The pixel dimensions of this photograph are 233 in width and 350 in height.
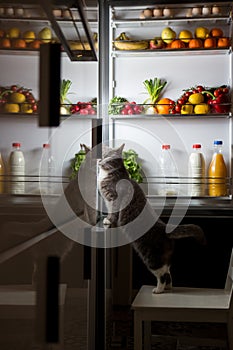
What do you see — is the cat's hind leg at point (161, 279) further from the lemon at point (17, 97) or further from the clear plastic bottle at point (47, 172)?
the lemon at point (17, 97)

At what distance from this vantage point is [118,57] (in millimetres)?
2918

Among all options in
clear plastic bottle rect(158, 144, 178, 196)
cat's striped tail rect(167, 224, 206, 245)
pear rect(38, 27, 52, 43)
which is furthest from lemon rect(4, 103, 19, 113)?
clear plastic bottle rect(158, 144, 178, 196)

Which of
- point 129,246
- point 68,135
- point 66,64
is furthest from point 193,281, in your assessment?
point 66,64

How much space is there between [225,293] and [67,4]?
4.57 ft

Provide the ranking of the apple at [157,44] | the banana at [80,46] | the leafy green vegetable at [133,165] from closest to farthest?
1. the banana at [80,46]
2. the leafy green vegetable at [133,165]
3. the apple at [157,44]

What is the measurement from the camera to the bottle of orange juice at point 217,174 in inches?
108

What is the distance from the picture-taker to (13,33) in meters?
0.40

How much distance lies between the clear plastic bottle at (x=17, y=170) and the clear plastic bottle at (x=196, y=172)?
2.31m

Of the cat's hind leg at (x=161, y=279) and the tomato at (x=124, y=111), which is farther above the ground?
the tomato at (x=124, y=111)

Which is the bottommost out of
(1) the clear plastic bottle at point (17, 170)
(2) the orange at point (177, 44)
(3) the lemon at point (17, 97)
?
(1) the clear plastic bottle at point (17, 170)

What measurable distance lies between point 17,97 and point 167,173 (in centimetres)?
247

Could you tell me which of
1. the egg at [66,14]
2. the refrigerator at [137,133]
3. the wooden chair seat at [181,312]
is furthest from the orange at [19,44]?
the wooden chair seat at [181,312]

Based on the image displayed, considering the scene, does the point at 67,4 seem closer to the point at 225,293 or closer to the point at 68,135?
the point at 68,135

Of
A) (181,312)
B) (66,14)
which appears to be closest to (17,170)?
(66,14)
